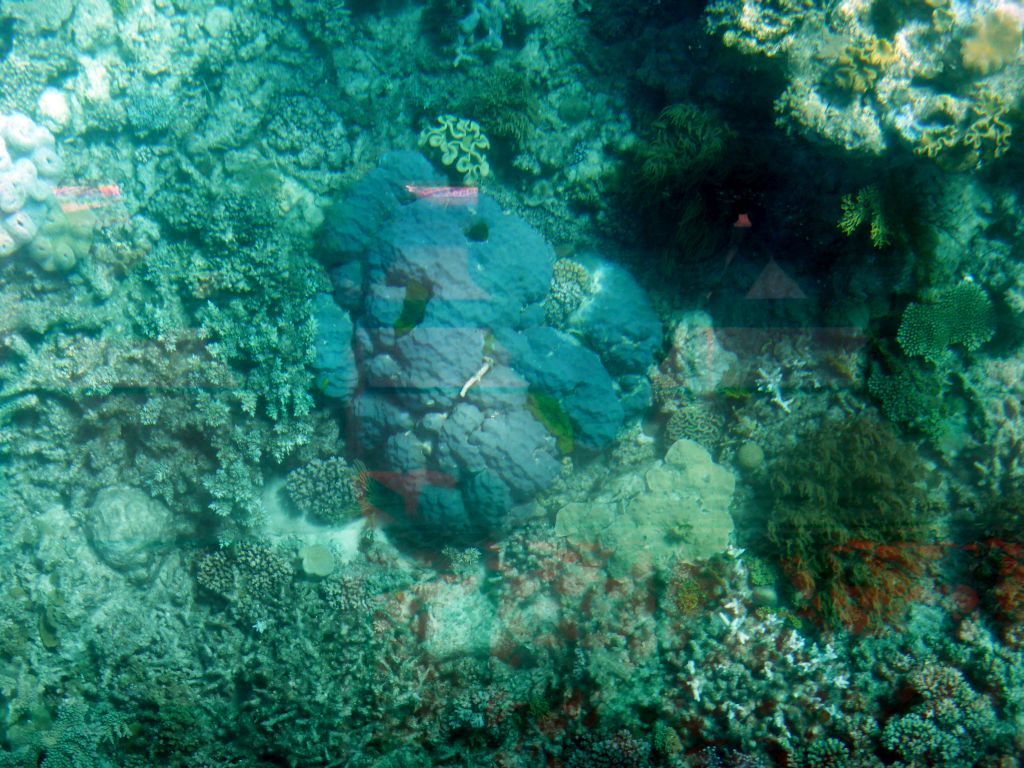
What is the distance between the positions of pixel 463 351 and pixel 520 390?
2.29ft

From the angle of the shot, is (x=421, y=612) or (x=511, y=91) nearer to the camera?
(x=421, y=612)

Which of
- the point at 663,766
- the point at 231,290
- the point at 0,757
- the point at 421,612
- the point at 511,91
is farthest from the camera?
the point at 511,91

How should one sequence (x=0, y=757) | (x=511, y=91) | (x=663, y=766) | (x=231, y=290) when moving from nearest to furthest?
(x=663, y=766), (x=0, y=757), (x=231, y=290), (x=511, y=91)

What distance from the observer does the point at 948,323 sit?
5.38 meters

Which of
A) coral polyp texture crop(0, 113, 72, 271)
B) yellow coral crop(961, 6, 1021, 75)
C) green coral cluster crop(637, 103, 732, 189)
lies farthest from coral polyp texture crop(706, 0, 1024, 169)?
coral polyp texture crop(0, 113, 72, 271)

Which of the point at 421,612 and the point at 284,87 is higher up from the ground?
the point at 284,87

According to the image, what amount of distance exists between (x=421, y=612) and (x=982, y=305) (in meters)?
6.11

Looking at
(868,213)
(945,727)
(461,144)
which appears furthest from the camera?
(461,144)

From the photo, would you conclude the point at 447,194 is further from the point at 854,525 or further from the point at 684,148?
the point at 854,525

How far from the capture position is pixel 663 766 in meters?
4.65

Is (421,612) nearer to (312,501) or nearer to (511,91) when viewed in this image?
(312,501)

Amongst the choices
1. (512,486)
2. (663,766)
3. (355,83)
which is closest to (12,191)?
(355,83)

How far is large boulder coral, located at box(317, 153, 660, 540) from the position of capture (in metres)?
5.44

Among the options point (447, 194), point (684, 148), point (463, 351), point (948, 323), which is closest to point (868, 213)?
point (948, 323)
